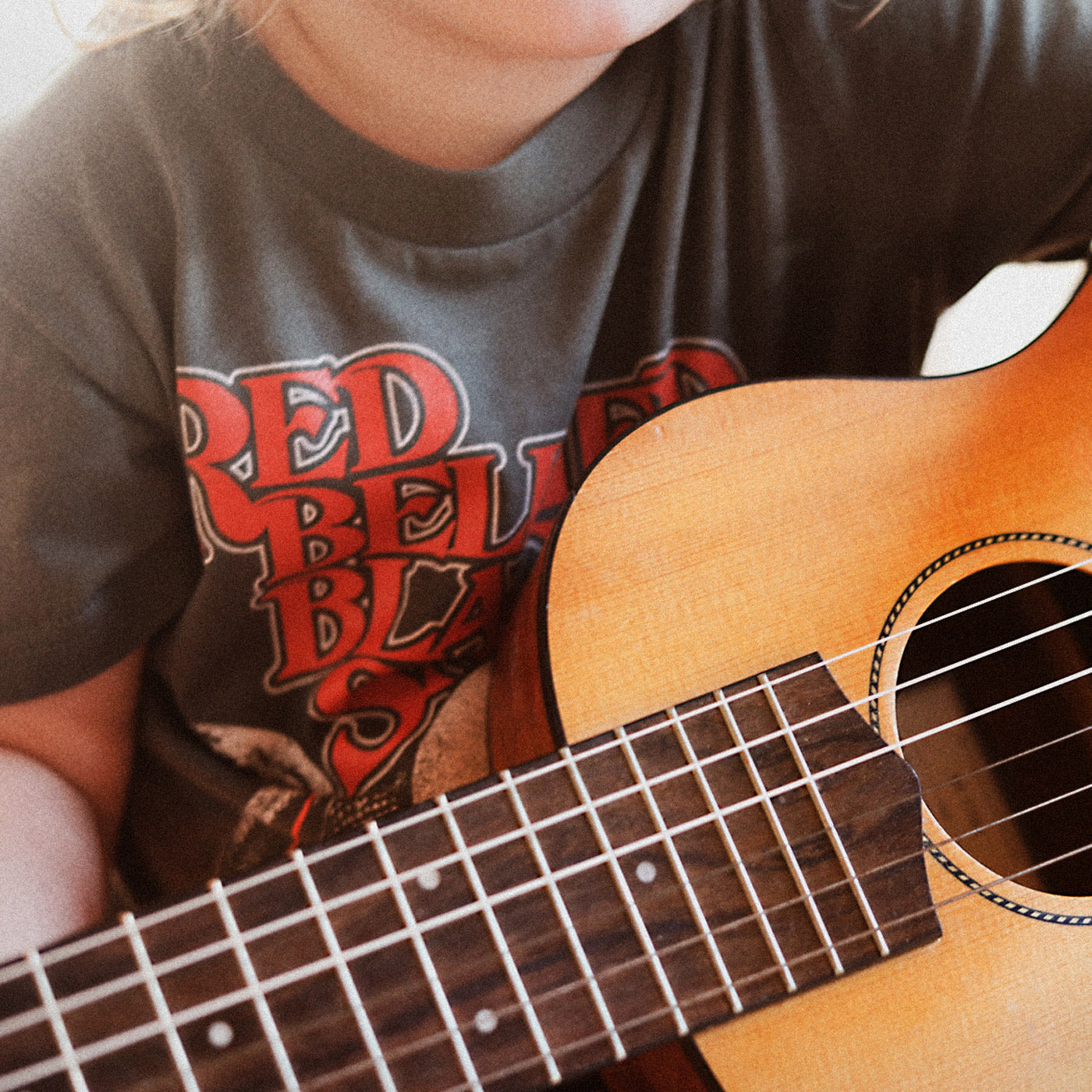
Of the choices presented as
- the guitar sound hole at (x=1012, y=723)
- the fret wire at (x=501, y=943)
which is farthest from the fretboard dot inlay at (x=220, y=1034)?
the guitar sound hole at (x=1012, y=723)

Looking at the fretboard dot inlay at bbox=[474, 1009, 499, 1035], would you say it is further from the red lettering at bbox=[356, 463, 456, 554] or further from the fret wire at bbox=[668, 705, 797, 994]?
the red lettering at bbox=[356, 463, 456, 554]

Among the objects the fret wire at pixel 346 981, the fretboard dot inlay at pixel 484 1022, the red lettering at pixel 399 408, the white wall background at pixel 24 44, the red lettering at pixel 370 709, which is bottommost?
the red lettering at pixel 370 709

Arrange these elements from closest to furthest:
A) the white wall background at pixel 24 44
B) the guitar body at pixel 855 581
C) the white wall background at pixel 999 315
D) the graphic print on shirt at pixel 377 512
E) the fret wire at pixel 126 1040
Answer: the fret wire at pixel 126 1040, the guitar body at pixel 855 581, the graphic print on shirt at pixel 377 512, the white wall background at pixel 24 44, the white wall background at pixel 999 315

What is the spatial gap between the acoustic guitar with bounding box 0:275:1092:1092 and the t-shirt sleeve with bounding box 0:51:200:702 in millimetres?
242

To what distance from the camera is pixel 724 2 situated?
1.81 ft

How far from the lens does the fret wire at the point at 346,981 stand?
0.34m

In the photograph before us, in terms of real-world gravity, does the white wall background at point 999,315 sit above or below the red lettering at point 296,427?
below

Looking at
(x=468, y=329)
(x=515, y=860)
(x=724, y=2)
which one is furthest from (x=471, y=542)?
(x=724, y=2)

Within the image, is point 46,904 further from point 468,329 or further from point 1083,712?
point 1083,712

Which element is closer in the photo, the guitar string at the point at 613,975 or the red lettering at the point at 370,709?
the guitar string at the point at 613,975

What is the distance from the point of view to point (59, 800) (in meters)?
0.57

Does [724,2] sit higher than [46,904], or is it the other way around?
[724,2]

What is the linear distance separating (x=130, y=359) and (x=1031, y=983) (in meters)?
0.58

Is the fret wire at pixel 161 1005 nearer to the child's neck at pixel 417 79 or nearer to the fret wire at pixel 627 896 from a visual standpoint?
the fret wire at pixel 627 896
